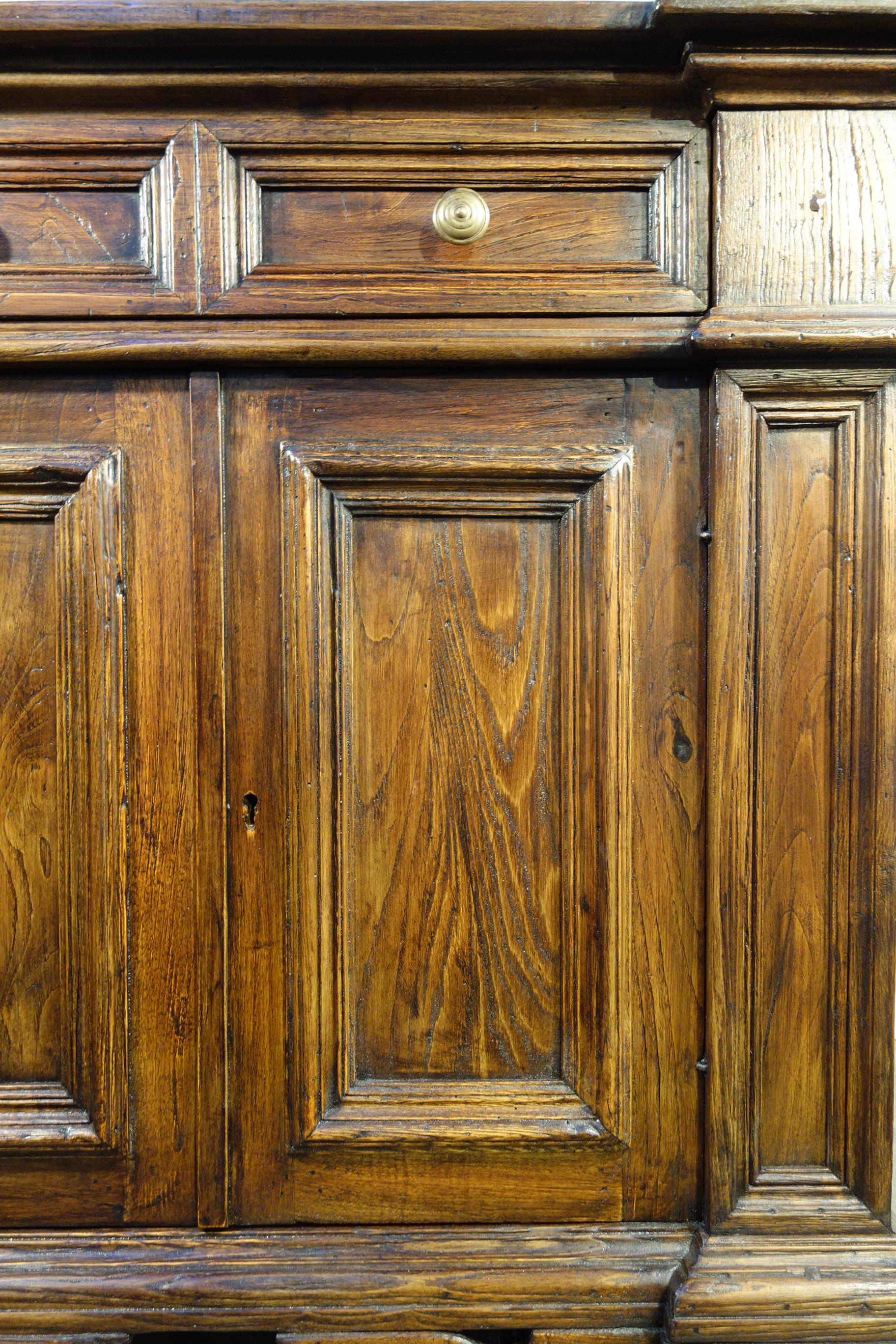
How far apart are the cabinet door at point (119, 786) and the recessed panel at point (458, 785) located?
0.49 ft

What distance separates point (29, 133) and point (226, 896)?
0.65 metres

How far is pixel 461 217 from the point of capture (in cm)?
73

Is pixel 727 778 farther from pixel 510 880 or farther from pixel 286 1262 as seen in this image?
pixel 286 1262

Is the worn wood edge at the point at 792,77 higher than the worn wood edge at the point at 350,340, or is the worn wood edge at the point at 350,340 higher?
the worn wood edge at the point at 792,77

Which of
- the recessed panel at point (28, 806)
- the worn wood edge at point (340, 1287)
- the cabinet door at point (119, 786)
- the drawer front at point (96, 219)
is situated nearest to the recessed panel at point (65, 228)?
the drawer front at point (96, 219)

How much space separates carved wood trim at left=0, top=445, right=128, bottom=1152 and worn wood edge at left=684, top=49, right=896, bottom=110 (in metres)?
0.57

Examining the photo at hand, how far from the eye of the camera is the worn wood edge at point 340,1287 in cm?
74

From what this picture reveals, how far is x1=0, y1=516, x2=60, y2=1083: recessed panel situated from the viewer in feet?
2.54

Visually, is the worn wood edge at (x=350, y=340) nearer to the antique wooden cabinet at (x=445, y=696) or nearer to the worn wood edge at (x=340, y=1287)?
the antique wooden cabinet at (x=445, y=696)

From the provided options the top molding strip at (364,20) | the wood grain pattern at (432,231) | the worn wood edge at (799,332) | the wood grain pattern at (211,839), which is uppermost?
the top molding strip at (364,20)

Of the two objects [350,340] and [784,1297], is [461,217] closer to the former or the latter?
[350,340]

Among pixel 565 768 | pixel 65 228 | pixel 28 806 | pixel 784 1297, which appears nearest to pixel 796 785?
pixel 565 768

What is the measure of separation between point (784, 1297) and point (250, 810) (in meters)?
0.58

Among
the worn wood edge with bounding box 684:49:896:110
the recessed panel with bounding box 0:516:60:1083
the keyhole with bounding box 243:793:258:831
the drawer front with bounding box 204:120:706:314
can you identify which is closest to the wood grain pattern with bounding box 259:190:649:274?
the drawer front with bounding box 204:120:706:314
